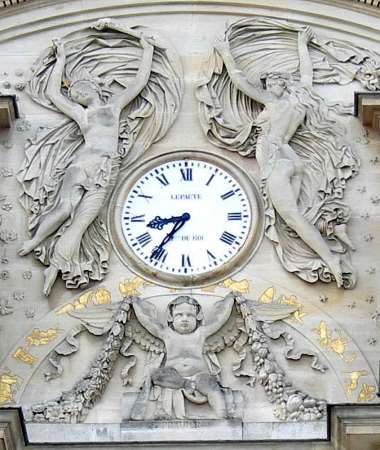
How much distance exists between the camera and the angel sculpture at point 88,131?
19.3 m

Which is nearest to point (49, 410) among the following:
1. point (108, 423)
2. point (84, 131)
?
point (108, 423)

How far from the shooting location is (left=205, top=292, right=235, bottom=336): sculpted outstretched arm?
18.8 meters

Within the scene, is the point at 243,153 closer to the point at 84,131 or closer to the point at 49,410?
the point at 84,131

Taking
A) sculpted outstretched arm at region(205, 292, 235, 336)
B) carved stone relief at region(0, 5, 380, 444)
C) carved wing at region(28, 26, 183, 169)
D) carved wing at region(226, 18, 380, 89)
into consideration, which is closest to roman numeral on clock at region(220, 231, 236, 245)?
carved stone relief at region(0, 5, 380, 444)

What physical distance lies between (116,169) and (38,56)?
156cm

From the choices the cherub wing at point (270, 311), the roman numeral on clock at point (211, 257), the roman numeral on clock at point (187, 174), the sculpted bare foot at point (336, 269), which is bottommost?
the cherub wing at point (270, 311)

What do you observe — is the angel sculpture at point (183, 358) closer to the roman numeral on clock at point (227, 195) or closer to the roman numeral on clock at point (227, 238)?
the roman numeral on clock at point (227, 238)

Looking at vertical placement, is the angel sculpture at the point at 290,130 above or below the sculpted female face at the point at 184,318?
above

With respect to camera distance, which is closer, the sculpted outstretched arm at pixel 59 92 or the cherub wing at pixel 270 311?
the cherub wing at pixel 270 311

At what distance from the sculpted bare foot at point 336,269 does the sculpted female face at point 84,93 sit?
2.86 metres

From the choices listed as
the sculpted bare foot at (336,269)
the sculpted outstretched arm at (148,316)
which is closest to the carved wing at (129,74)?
the sculpted outstretched arm at (148,316)

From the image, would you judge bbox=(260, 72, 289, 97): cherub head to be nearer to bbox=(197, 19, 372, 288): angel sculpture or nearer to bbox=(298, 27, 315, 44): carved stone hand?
bbox=(197, 19, 372, 288): angel sculpture

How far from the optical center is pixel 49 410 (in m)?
18.4

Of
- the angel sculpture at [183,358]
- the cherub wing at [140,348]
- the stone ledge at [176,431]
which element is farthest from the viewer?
the cherub wing at [140,348]
